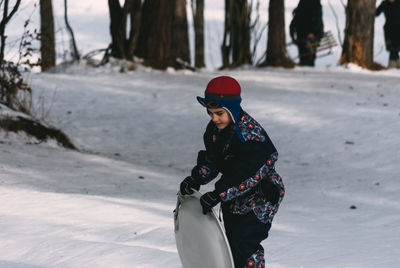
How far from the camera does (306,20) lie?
16609 millimetres

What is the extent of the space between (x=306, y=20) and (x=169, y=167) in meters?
8.05

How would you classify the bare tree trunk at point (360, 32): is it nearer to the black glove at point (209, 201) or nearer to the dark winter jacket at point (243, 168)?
the dark winter jacket at point (243, 168)

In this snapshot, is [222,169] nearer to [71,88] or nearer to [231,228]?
[231,228]

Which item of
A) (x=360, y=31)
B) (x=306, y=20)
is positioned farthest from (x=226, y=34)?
(x=360, y=31)

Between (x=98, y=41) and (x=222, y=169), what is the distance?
99.8 feet

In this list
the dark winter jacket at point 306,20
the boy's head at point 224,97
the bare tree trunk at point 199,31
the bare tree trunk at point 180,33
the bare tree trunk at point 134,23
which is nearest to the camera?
the boy's head at point 224,97

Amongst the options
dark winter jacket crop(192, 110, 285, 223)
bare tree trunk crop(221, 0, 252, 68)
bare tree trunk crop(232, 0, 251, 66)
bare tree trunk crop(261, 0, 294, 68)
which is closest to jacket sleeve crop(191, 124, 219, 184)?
dark winter jacket crop(192, 110, 285, 223)

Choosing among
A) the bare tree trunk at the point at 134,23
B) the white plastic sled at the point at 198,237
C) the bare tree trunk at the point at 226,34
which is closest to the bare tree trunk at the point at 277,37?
the bare tree trunk at the point at 226,34

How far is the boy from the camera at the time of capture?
3.57 meters

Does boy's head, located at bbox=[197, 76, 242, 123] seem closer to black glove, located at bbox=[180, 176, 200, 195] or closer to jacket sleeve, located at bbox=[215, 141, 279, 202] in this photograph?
jacket sleeve, located at bbox=[215, 141, 279, 202]

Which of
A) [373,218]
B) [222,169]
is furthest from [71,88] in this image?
[222,169]

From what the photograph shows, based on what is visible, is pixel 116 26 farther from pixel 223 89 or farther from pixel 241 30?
pixel 223 89

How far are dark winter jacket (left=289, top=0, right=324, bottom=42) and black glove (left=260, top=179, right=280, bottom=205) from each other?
1325cm

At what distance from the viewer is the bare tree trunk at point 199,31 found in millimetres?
21750
